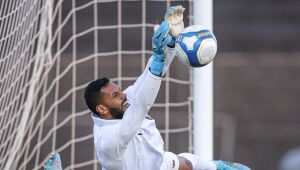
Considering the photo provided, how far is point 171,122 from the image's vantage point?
33.7ft

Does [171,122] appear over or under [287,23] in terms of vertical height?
under

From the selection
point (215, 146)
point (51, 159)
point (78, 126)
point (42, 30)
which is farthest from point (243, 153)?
point (51, 159)

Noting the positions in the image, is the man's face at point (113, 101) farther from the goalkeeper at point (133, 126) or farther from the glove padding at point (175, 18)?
the glove padding at point (175, 18)

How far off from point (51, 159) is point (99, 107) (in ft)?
1.08

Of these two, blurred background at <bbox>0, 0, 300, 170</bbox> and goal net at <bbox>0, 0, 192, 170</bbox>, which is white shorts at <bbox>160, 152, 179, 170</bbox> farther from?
blurred background at <bbox>0, 0, 300, 170</bbox>

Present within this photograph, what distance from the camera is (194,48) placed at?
13.5 ft

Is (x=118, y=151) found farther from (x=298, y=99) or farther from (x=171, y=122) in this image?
(x=298, y=99)

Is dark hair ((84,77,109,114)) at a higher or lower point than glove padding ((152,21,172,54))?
lower

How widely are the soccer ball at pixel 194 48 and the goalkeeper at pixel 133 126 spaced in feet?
0.16

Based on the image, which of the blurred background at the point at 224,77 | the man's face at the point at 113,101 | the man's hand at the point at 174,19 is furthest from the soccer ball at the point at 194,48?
the blurred background at the point at 224,77

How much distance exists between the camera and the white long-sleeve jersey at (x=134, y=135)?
4.11 metres

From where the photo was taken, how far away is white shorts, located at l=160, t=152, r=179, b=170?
15.1 feet

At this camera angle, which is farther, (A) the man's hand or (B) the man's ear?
(B) the man's ear

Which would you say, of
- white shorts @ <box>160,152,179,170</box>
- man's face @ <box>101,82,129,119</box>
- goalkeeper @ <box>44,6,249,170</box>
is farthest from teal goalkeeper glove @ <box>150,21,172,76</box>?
white shorts @ <box>160,152,179,170</box>
